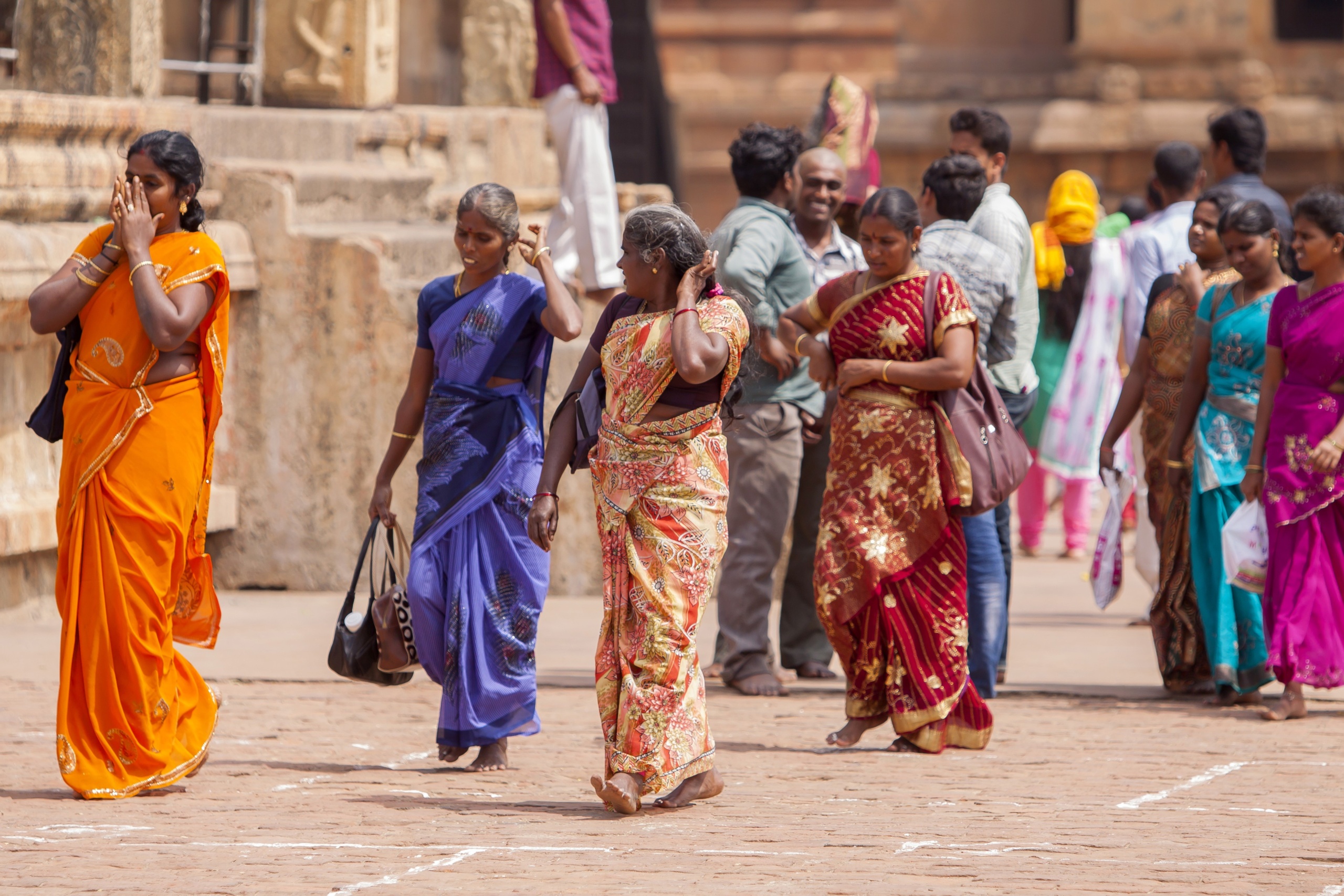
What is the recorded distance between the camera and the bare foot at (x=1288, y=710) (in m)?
6.87

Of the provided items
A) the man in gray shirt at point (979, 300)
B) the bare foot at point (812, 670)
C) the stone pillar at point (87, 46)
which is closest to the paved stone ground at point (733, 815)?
the man in gray shirt at point (979, 300)

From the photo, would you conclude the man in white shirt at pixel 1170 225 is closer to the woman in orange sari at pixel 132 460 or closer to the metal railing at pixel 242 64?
the woman in orange sari at pixel 132 460

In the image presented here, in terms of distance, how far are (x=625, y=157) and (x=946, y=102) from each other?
285 centimetres

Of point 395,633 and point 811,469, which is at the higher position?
point 811,469

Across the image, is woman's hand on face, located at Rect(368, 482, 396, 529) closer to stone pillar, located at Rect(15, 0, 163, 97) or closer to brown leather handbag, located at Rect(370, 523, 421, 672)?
brown leather handbag, located at Rect(370, 523, 421, 672)

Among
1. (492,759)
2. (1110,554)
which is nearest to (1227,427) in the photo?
(1110,554)

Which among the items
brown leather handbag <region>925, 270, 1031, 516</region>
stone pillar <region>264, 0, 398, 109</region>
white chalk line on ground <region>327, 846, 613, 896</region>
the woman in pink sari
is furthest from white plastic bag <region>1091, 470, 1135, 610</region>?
stone pillar <region>264, 0, 398, 109</region>

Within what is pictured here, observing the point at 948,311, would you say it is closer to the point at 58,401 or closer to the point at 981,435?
the point at 981,435

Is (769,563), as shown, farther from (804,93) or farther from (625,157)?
(804,93)

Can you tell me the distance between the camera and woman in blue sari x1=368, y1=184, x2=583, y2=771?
19.5 feet

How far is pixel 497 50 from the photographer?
12.5m

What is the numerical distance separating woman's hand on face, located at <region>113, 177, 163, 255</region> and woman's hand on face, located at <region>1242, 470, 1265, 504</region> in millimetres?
3697

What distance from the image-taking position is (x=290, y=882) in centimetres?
452

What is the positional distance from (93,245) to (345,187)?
13.9ft
